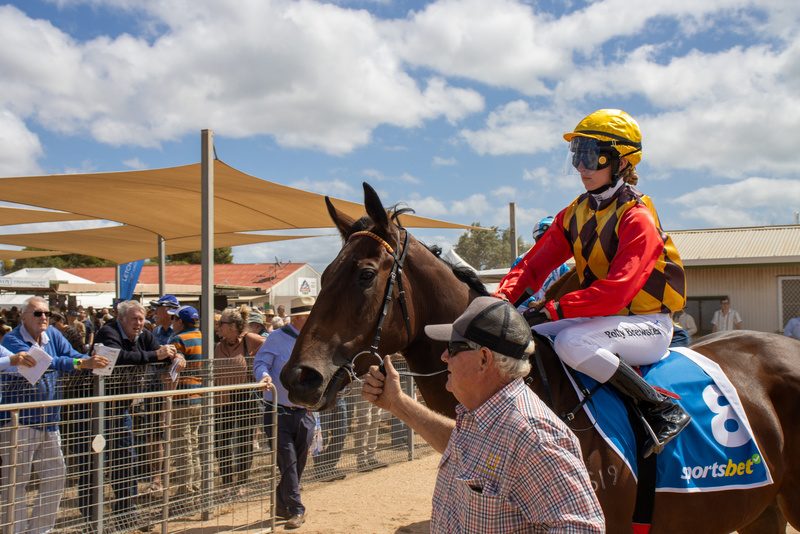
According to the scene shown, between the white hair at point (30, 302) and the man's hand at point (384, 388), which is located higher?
the white hair at point (30, 302)

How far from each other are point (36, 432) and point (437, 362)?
328 cm

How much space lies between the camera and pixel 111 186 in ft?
25.1

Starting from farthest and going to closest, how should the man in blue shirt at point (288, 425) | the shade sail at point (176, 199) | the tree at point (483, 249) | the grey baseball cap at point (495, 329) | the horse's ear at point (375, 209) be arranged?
the tree at point (483, 249) → the shade sail at point (176, 199) → the man in blue shirt at point (288, 425) → the horse's ear at point (375, 209) → the grey baseball cap at point (495, 329)

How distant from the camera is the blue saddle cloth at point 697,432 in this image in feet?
7.98

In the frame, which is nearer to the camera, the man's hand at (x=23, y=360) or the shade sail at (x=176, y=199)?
the man's hand at (x=23, y=360)

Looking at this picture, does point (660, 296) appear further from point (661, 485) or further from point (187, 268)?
point (187, 268)

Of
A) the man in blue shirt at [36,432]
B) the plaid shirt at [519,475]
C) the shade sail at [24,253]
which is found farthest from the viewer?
the shade sail at [24,253]

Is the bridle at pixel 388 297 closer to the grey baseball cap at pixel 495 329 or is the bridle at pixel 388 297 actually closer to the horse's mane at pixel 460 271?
the horse's mane at pixel 460 271

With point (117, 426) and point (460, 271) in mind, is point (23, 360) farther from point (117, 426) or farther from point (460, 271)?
point (460, 271)

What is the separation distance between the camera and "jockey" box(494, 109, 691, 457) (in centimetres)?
238

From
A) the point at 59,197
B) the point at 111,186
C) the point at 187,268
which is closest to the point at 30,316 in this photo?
the point at 111,186

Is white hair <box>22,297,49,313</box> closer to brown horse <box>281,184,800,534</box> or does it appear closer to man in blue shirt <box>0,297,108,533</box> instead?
man in blue shirt <box>0,297,108,533</box>

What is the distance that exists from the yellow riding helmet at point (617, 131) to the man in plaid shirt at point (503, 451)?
1503 millimetres

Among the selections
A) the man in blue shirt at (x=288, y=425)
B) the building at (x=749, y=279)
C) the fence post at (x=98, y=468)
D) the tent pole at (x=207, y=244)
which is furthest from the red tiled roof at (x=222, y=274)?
the fence post at (x=98, y=468)
